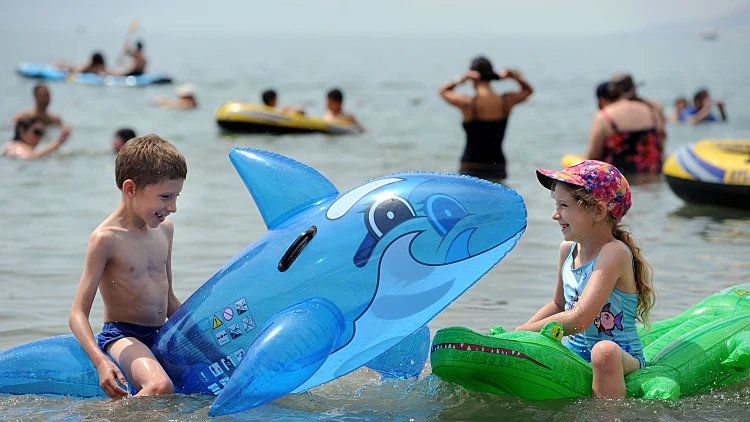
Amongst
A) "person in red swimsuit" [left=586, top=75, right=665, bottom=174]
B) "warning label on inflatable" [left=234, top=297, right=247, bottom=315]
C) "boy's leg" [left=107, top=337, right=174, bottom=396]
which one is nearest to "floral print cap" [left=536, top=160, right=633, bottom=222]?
"warning label on inflatable" [left=234, top=297, right=247, bottom=315]

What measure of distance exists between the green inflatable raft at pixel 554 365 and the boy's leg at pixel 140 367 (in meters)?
1.14

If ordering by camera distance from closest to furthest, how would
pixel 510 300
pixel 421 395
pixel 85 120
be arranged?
pixel 421 395
pixel 510 300
pixel 85 120

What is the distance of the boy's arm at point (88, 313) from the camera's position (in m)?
3.81

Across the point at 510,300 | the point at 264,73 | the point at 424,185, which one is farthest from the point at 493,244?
the point at 264,73

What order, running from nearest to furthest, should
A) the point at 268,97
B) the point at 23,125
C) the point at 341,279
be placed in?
the point at 341,279, the point at 23,125, the point at 268,97

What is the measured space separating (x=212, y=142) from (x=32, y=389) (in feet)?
39.0

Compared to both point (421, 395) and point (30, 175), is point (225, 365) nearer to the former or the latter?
point (421, 395)

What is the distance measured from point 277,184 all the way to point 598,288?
138cm

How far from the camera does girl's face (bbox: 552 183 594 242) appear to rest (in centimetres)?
402

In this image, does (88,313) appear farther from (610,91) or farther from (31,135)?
(31,135)

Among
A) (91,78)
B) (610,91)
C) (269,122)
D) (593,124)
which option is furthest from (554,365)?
(91,78)

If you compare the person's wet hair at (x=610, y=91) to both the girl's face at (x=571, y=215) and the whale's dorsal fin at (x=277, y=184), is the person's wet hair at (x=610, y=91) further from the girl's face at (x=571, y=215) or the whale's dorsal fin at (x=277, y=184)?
the whale's dorsal fin at (x=277, y=184)

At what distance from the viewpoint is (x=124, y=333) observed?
4062 millimetres

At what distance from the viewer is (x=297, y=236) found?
381cm
